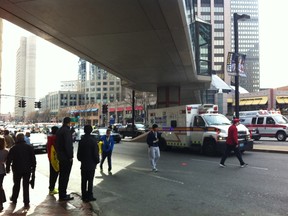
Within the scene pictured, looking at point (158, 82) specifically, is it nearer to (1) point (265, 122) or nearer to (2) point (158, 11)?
(1) point (265, 122)

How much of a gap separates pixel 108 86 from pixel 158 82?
131 meters

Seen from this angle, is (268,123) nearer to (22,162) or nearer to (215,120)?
(215,120)

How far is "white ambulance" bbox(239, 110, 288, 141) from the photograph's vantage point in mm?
26586

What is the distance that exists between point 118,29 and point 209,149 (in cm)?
769

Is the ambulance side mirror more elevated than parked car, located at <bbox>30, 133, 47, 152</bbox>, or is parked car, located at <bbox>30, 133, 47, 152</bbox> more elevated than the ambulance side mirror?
the ambulance side mirror

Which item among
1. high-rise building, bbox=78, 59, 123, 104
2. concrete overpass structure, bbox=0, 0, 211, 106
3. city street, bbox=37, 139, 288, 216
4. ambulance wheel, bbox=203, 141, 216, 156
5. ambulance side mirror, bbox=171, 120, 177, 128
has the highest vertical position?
high-rise building, bbox=78, 59, 123, 104

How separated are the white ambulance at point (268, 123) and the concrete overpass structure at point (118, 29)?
24.3 feet

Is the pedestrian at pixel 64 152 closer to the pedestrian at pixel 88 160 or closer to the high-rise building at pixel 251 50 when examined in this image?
the pedestrian at pixel 88 160

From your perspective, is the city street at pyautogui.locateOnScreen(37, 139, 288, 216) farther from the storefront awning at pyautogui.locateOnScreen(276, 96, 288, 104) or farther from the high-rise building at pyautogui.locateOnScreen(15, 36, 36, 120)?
the high-rise building at pyautogui.locateOnScreen(15, 36, 36, 120)

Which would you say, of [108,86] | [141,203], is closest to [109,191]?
[141,203]

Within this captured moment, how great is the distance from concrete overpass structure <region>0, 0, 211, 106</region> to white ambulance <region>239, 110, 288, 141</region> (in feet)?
24.3

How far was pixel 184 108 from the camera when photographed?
19.4 metres

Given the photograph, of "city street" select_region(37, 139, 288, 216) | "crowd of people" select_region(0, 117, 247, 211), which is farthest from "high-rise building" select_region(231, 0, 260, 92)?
"crowd of people" select_region(0, 117, 247, 211)

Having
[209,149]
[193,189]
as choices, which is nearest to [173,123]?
[209,149]
